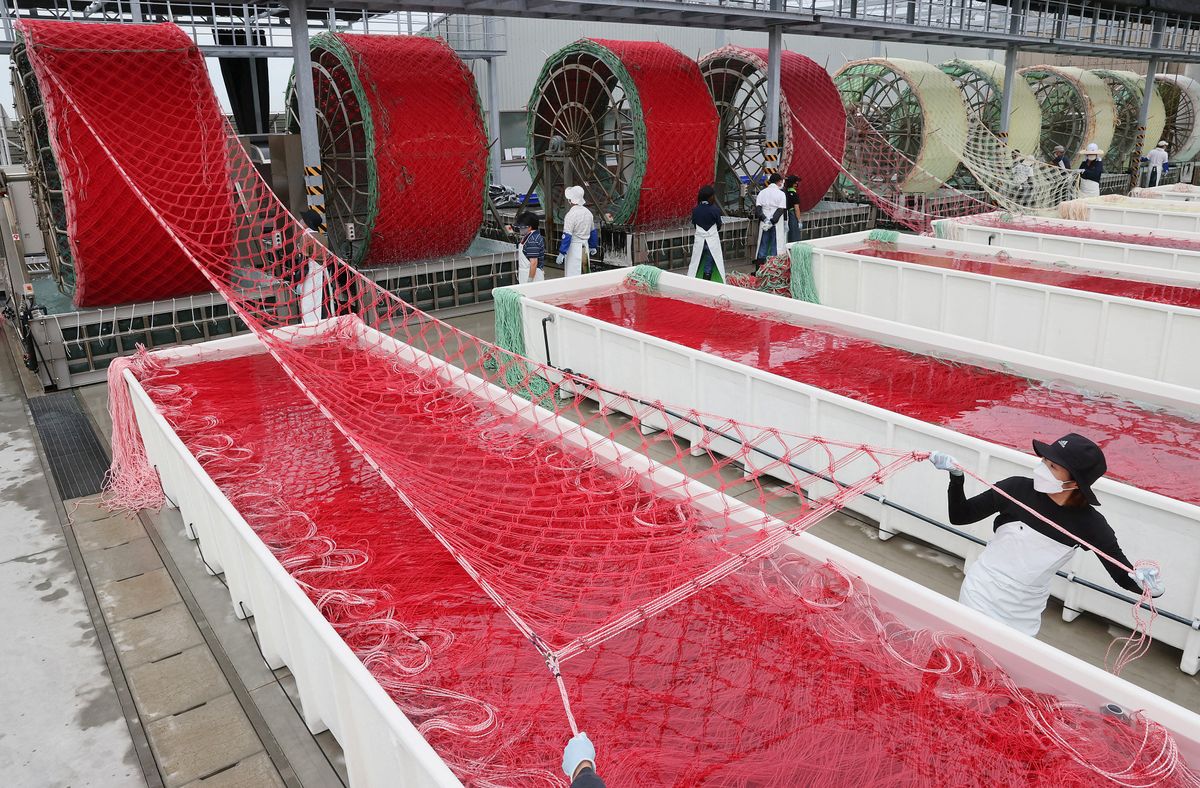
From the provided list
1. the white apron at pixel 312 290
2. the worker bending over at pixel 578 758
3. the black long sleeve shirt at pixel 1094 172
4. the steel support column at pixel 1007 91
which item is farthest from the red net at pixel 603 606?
the steel support column at pixel 1007 91

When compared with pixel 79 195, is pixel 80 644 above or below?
below

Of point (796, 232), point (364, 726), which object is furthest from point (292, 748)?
point (796, 232)

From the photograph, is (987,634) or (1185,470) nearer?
(987,634)

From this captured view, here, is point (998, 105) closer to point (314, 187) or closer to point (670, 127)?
point (670, 127)

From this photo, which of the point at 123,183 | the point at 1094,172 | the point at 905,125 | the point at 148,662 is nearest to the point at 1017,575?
the point at 148,662

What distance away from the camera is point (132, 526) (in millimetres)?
4184

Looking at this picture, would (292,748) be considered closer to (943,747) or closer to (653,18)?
(943,747)

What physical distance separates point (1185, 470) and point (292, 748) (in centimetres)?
352

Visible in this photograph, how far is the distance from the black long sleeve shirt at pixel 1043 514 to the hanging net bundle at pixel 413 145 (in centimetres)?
593

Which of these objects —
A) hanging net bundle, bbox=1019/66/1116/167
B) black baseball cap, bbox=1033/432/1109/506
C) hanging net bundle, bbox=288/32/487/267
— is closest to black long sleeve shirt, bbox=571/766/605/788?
black baseball cap, bbox=1033/432/1109/506

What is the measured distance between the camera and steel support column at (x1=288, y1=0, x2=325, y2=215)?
20.5 ft

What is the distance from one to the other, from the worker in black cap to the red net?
0.26 m

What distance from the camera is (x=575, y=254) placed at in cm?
772

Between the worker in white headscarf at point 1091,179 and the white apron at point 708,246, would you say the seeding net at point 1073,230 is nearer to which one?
the white apron at point 708,246
